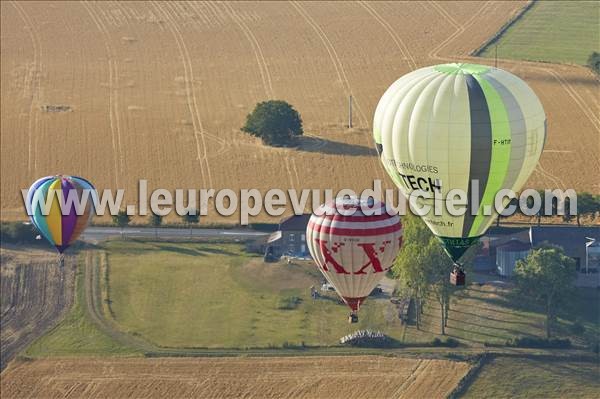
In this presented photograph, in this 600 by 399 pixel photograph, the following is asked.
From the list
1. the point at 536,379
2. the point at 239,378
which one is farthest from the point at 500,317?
the point at 239,378

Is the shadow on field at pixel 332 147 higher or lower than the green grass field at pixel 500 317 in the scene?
higher

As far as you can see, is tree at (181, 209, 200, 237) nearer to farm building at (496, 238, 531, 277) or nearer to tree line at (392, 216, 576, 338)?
tree line at (392, 216, 576, 338)

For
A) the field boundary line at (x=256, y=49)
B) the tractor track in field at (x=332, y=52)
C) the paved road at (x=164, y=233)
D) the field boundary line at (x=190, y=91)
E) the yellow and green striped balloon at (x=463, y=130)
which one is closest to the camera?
the yellow and green striped balloon at (x=463, y=130)

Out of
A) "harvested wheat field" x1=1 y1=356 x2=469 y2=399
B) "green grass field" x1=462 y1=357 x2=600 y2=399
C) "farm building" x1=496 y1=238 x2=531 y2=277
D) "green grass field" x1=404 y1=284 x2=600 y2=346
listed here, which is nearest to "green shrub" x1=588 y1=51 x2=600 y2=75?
"farm building" x1=496 y1=238 x2=531 y2=277

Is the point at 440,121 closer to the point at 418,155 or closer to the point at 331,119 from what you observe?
the point at 418,155

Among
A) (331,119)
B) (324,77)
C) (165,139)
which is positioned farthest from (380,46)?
(165,139)

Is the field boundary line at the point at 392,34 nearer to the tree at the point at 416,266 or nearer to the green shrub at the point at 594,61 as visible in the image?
the green shrub at the point at 594,61

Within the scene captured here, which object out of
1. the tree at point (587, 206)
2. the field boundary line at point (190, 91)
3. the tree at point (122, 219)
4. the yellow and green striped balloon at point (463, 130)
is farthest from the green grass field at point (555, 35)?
the yellow and green striped balloon at point (463, 130)
